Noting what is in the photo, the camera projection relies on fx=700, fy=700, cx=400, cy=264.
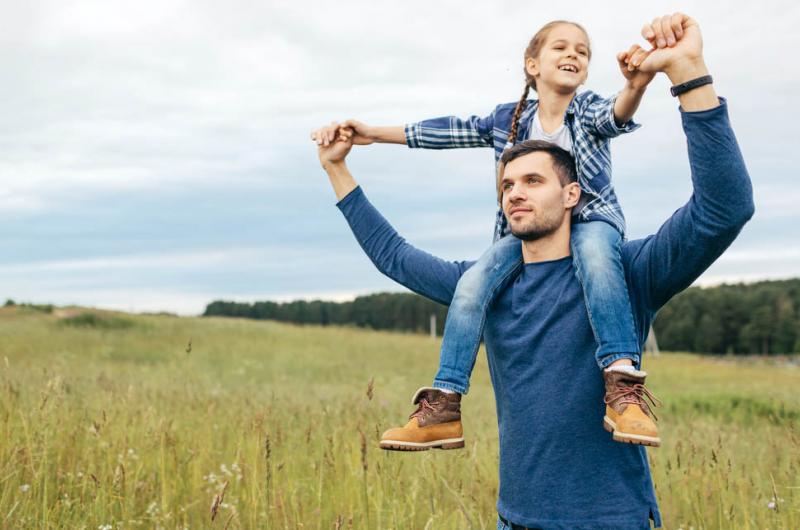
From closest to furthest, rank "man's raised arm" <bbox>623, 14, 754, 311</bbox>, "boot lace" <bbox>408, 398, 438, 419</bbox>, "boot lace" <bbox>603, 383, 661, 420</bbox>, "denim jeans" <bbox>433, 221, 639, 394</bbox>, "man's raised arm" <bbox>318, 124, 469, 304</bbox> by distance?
"man's raised arm" <bbox>623, 14, 754, 311</bbox> < "boot lace" <bbox>603, 383, 661, 420</bbox> < "denim jeans" <bbox>433, 221, 639, 394</bbox> < "boot lace" <bbox>408, 398, 438, 419</bbox> < "man's raised arm" <bbox>318, 124, 469, 304</bbox>

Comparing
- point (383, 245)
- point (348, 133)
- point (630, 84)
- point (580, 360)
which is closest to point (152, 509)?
point (383, 245)

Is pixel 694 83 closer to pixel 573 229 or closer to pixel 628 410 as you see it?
pixel 573 229

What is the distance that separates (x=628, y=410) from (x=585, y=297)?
0.46 meters

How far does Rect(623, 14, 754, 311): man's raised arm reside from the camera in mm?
2334

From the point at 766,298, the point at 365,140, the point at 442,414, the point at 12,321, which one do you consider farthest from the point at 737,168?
the point at 766,298

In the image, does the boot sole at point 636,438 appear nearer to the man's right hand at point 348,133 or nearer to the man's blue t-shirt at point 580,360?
the man's blue t-shirt at point 580,360

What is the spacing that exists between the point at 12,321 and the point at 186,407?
22.9 m

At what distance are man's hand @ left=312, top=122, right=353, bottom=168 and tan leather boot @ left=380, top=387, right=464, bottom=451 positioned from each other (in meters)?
1.33

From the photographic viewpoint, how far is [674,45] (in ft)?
7.99

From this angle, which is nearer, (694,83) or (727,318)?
(694,83)

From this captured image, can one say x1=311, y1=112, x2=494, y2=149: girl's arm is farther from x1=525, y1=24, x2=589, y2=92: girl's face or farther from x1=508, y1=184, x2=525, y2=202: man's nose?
x1=508, y1=184, x2=525, y2=202: man's nose

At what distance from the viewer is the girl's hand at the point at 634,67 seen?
8.68 feet

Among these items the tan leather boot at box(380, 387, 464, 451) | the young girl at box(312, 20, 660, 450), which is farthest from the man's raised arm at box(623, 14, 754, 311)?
the tan leather boot at box(380, 387, 464, 451)

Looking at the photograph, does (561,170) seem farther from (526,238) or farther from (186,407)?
(186,407)
